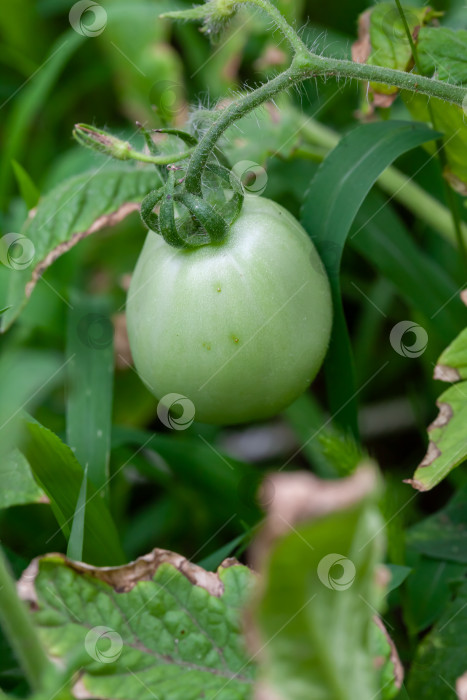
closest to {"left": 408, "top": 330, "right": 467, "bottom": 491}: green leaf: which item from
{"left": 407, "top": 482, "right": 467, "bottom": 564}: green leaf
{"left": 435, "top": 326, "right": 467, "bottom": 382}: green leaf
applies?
{"left": 435, "top": 326, "right": 467, "bottom": 382}: green leaf

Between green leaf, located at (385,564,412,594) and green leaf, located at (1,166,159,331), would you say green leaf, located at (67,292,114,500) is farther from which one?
green leaf, located at (385,564,412,594)

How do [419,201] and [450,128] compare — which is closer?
[450,128]

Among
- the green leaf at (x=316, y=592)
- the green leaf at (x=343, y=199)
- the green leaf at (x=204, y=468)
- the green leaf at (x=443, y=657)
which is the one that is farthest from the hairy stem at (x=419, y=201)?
the green leaf at (x=316, y=592)

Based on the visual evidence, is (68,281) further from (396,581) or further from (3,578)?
(3,578)

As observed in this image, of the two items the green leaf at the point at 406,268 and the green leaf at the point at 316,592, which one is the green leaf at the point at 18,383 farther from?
the green leaf at the point at 406,268

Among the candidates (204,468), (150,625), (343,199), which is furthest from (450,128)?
(150,625)

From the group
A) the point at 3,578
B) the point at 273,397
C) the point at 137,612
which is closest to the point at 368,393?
the point at 273,397

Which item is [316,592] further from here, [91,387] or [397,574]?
[91,387]
